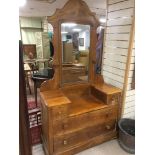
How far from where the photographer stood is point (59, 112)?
164 centimetres

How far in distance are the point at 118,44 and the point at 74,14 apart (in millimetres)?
691

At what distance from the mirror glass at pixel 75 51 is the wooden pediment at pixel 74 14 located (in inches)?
2.7

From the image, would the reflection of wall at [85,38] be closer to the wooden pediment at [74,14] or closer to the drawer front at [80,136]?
the wooden pediment at [74,14]

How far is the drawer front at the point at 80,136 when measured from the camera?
5.83 feet

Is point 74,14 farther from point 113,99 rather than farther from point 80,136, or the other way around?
point 80,136

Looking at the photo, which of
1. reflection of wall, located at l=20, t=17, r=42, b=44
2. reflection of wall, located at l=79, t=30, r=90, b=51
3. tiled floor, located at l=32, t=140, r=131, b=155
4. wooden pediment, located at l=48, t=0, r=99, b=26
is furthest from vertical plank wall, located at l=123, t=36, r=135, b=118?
reflection of wall, located at l=20, t=17, r=42, b=44

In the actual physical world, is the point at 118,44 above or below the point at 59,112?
above

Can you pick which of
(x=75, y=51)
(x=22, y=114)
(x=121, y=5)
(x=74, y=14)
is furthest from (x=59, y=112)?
(x=121, y=5)

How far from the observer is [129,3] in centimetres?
184

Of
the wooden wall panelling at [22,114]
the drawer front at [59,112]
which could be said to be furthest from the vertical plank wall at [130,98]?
the wooden wall panelling at [22,114]

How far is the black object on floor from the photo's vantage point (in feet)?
6.36
